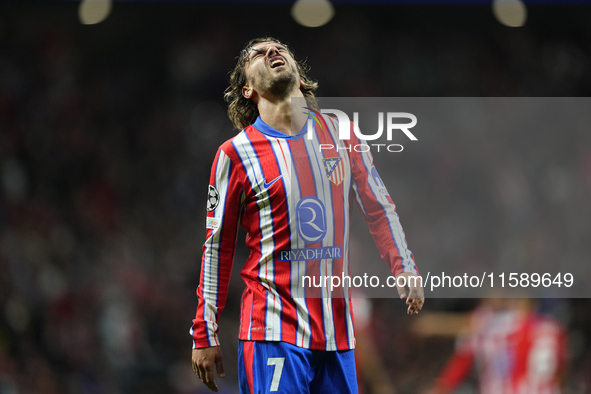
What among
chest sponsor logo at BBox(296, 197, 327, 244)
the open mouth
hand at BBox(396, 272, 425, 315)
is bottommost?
hand at BBox(396, 272, 425, 315)

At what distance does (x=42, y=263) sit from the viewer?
6391 mm

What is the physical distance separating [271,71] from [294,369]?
3.69 ft

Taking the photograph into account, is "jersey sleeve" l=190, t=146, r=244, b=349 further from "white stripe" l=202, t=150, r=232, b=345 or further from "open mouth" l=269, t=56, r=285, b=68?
"open mouth" l=269, t=56, r=285, b=68

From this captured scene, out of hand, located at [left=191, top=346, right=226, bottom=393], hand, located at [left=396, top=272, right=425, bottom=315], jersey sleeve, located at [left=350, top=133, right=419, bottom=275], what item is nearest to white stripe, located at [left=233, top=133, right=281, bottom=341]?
hand, located at [left=191, top=346, right=226, bottom=393]

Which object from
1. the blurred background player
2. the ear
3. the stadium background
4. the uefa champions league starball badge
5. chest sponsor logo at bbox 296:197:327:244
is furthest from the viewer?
the stadium background

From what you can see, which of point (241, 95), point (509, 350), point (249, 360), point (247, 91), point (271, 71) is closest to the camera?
point (249, 360)

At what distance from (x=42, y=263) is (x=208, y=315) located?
4524mm

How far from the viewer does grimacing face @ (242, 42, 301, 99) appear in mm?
2543

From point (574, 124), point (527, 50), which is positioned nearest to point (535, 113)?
point (574, 124)

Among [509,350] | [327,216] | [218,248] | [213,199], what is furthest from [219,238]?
[509,350]

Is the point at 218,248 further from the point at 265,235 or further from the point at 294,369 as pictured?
the point at 294,369

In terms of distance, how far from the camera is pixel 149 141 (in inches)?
281

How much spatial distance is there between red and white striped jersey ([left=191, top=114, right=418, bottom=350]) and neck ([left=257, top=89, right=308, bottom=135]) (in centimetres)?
3

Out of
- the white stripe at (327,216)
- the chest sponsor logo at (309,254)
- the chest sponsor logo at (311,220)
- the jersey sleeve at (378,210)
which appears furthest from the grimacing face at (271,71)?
the chest sponsor logo at (309,254)
